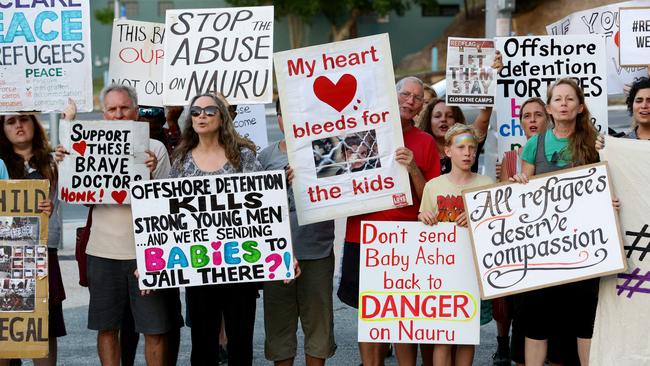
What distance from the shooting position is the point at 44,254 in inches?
247

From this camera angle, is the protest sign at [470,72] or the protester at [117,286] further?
the protest sign at [470,72]

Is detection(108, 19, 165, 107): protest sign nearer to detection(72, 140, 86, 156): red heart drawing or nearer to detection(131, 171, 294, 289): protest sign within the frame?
detection(72, 140, 86, 156): red heart drawing

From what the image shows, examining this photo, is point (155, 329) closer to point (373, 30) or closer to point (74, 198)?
point (74, 198)

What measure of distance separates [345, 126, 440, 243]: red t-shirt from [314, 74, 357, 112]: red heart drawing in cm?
53

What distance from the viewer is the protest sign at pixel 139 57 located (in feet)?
25.5

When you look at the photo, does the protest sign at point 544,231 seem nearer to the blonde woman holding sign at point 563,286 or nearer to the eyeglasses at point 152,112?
the blonde woman holding sign at point 563,286

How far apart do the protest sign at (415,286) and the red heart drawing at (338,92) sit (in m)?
0.74

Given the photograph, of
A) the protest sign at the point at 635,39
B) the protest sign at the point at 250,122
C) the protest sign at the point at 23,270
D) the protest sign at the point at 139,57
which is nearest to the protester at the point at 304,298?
the protest sign at the point at 23,270

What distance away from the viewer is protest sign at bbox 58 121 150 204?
250 inches

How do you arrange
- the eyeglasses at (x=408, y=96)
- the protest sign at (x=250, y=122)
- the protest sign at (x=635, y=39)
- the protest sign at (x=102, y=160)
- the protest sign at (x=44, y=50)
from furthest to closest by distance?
the protest sign at (x=250, y=122) < the protest sign at (x=635, y=39) < the protest sign at (x=44, y=50) < the eyeglasses at (x=408, y=96) < the protest sign at (x=102, y=160)

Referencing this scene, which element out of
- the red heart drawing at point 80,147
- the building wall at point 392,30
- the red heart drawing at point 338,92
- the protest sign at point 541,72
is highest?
the building wall at point 392,30

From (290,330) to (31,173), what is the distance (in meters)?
1.89

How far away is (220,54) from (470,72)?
6.73 feet

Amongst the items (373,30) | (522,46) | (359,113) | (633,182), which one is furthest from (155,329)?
(373,30)
